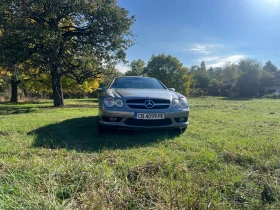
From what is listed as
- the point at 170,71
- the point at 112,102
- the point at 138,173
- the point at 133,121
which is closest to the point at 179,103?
the point at 133,121

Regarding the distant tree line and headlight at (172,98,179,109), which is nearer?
headlight at (172,98,179,109)

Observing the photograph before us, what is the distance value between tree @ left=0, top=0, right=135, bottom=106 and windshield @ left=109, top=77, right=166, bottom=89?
22.1 ft

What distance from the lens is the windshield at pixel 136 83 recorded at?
16.4ft

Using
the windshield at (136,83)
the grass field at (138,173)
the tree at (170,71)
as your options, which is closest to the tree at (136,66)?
the tree at (170,71)

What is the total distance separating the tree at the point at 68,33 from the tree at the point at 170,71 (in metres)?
23.3

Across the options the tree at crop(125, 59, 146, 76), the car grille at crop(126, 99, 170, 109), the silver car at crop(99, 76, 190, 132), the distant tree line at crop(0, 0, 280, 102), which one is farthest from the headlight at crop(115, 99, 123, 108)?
the tree at crop(125, 59, 146, 76)

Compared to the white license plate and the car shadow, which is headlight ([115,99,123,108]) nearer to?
the white license plate

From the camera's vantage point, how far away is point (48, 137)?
12.5 feet

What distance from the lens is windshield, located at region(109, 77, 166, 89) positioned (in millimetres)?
5002

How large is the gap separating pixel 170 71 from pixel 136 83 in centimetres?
Result: 3227

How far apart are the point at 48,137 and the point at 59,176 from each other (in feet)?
6.67

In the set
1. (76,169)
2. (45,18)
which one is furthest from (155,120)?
(45,18)

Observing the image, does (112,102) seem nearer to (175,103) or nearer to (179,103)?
(175,103)

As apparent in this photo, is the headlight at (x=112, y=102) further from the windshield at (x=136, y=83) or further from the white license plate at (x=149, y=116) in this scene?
the windshield at (x=136, y=83)
